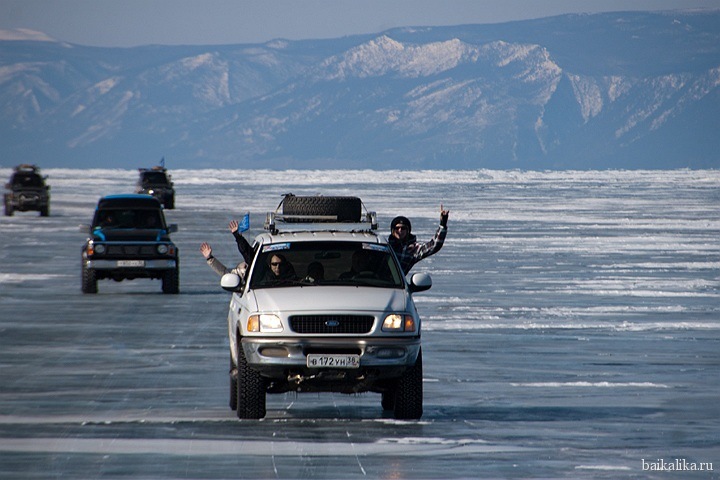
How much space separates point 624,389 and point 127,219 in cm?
1564

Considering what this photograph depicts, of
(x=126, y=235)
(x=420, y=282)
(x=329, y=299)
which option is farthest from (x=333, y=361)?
(x=126, y=235)

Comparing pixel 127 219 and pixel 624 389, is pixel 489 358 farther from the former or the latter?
pixel 127 219

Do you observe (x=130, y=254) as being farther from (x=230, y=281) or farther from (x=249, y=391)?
(x=249, y=391)

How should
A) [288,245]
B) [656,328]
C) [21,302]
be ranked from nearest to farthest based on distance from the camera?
[288,245], [656,328], [21,302]

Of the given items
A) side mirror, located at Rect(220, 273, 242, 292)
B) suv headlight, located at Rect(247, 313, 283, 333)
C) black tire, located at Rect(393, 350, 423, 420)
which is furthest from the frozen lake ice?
side mirror, located at Rect(220, 273, 242, 292)

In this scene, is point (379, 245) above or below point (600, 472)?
above

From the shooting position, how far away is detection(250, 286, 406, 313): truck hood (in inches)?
519

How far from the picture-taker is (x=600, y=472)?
10.9 meters

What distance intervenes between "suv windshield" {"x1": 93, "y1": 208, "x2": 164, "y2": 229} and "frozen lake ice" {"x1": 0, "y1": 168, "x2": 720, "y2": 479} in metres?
1.31

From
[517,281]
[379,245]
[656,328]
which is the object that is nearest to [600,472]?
[379,245]

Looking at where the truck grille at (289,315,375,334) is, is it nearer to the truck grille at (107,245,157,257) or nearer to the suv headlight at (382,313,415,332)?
the suv headlight at (382,313,415,332)

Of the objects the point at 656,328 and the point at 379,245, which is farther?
the point at 656,328

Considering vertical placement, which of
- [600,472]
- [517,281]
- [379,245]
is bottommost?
[517,281]

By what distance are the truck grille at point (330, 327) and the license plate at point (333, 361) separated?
0.26 metres
